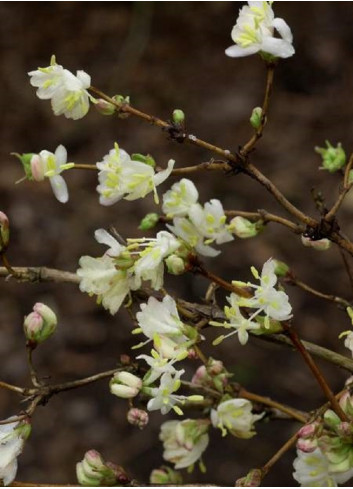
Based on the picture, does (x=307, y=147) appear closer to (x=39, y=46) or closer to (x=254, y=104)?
(x=254, y=104)

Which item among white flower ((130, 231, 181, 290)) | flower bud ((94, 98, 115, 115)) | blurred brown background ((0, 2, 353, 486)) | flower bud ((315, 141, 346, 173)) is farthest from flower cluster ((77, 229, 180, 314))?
blurred brown background ((0, 2, 353, 486))

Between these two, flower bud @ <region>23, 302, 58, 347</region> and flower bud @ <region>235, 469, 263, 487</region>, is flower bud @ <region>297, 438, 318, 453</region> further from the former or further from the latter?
flower bud @ <region>23, 302, 58, 347</region>

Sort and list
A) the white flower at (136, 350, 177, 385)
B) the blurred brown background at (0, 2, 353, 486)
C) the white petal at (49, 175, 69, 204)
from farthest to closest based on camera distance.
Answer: the blurred brown background at (0, 2, 353, 486) → the white petal at (49, 175, 69, 204) → the white flower at (136, 350, 177, 385)

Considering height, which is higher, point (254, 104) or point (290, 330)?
point (290, 330)

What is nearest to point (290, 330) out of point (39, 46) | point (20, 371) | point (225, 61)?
point (20, 371)

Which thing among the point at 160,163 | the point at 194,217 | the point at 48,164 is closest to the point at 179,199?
the point at 194,217

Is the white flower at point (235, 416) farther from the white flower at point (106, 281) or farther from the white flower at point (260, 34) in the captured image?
the white flower at point (260, 34)

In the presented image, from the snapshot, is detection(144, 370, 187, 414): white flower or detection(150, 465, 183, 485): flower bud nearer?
detection(144, 370, 187, 414): white flower

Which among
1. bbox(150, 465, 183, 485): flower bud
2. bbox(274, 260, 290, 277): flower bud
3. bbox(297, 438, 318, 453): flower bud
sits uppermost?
bbox(274, 260, 290, 277): flower bud
